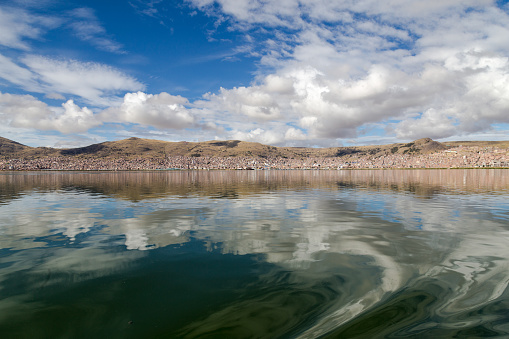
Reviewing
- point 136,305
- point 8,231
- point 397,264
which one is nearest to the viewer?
point 136,305

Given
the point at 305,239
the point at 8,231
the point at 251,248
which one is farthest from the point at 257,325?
the point at 8,231

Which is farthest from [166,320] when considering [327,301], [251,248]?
[251,248]

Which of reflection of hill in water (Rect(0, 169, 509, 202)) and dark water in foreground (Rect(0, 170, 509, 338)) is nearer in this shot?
dark water in foreground (Rect(0, 170, 509, 338))

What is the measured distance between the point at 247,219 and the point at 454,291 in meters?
16.0

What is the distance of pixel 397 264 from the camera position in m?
12.4

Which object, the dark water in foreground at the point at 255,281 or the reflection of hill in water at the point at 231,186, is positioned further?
the reflection of hill in water at the point at 231,186

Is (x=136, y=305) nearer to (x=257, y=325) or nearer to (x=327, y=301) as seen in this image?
(x=257, y=325)

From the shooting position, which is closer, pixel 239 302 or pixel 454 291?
pixel 239 302

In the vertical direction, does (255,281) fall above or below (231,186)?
above

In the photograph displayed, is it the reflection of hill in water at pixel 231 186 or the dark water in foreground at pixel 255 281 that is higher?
the dark water in foreground at pixel 255 281

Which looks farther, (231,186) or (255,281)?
(231,186)

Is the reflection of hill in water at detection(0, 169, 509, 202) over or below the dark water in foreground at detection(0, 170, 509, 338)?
below

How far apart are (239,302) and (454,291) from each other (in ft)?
25.8

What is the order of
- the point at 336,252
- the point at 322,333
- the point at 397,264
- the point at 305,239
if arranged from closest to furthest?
the point at 322,333, the point at 397,264, the point at 336,252, the point at 305,239
